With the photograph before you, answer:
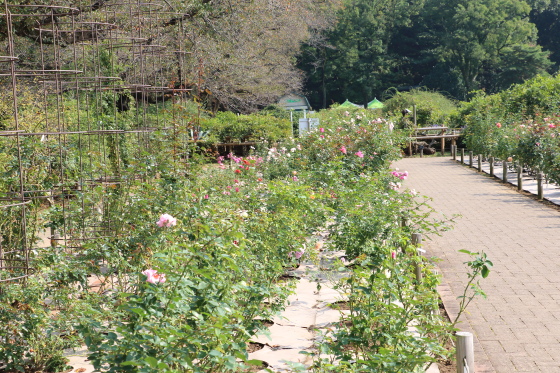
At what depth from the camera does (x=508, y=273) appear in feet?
22.1

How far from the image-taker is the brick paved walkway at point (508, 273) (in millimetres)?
4539

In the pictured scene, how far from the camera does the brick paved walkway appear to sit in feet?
14.9

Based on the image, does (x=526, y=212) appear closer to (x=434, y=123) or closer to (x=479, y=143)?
(x=479, y=143)

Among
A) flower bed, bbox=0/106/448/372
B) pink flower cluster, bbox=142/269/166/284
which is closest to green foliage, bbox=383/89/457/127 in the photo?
flower bed, bbox=0/106/448/372

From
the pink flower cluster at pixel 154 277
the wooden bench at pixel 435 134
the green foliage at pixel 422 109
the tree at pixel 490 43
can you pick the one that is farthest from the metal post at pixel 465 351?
the tree at pixel 490 43

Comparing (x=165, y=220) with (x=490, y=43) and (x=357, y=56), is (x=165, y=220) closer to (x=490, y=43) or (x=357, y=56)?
(x=357, y=56)

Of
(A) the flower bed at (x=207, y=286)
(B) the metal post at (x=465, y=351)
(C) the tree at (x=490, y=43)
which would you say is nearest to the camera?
(A) the flower bed at (x=207, y=286)

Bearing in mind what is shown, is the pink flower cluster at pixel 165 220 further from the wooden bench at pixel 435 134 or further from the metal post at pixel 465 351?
the wooden bench at pixel 435 134

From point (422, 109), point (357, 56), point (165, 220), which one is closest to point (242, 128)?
point (422, 109)

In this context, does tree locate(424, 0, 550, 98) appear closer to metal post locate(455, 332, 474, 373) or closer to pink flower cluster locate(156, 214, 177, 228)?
metal post locate(455, 332, 474, 373)

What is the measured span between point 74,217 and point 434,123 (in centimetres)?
2679

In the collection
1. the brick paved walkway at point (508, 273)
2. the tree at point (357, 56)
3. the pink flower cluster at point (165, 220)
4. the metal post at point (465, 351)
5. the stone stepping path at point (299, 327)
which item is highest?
the tree at point (357, 56)

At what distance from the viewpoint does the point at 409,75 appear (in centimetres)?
6050

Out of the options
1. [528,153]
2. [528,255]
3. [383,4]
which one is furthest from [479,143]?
[383,4]
